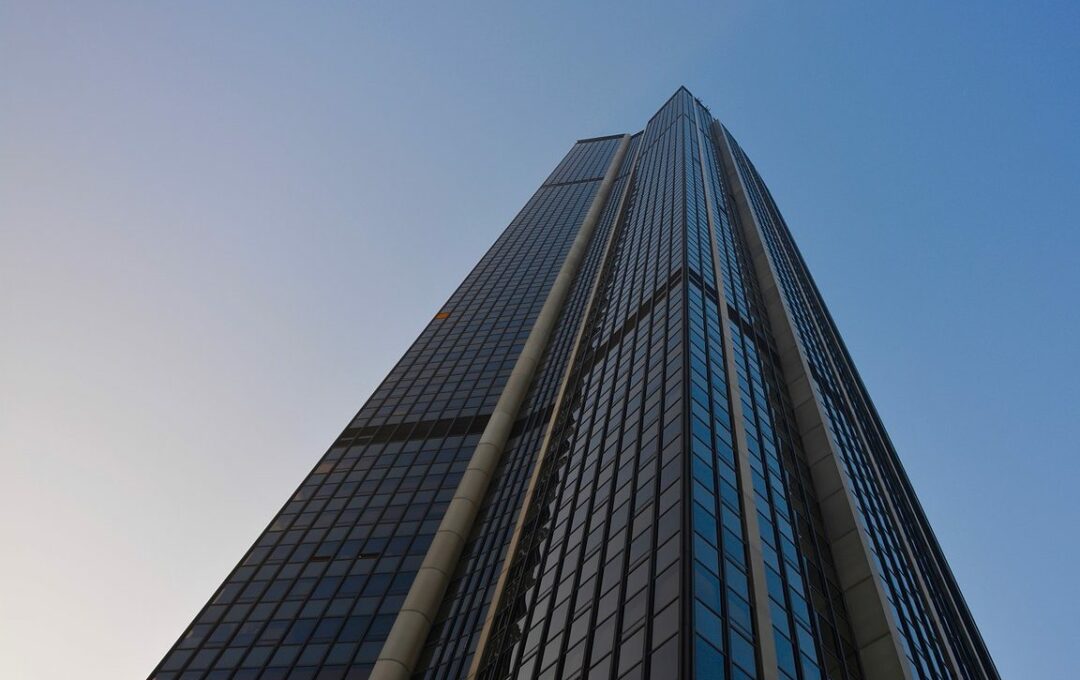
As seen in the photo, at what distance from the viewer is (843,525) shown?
39.7 m

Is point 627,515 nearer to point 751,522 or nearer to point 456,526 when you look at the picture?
point 751,522

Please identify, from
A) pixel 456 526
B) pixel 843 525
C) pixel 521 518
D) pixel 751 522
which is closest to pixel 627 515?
pixel 751 522

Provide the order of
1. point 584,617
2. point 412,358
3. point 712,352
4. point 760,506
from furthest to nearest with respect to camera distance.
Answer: point 412,358 → point 712,352 → point 760,506 → point 584,617

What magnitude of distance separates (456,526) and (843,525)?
25.2 m

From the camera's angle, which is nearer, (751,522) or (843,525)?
(751,522)

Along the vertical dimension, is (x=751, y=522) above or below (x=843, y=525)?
below

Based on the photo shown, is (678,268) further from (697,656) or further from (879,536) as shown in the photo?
(697,656)

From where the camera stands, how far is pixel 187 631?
5062 centimetres

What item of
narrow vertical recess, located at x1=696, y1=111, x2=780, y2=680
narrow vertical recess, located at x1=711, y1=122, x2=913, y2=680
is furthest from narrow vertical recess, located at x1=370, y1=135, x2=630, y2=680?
narrow vertical recess, located at x1=711, y1=122, x2=913, y2=680

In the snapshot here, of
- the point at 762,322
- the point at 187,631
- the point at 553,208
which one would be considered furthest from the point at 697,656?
the point at 553,208

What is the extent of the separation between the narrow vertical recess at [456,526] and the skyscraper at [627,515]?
0.16 metres

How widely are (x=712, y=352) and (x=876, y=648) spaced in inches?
748

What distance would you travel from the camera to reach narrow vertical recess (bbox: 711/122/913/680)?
31891 mm

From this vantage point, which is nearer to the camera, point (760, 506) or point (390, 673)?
point (760, 506)
